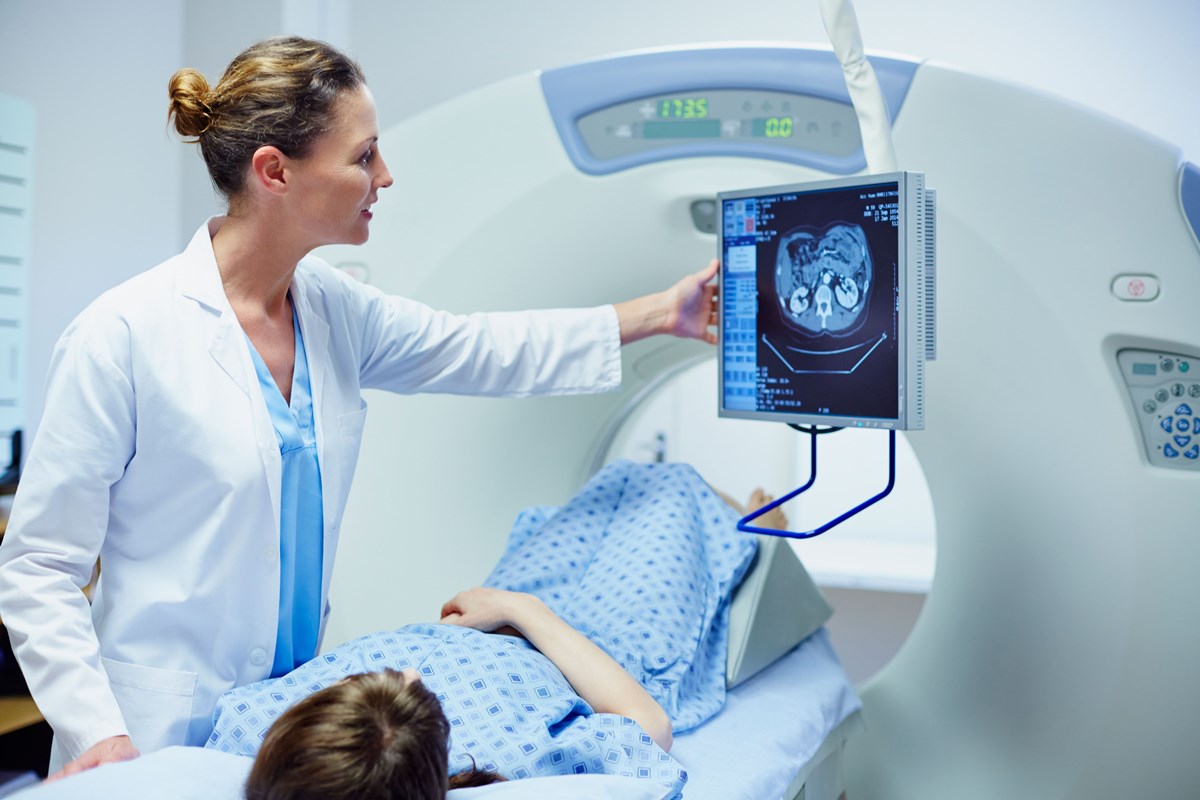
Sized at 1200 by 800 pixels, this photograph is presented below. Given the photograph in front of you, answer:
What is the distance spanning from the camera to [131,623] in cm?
121

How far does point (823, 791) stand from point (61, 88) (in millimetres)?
2132

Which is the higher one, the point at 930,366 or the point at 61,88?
the point at 61,88

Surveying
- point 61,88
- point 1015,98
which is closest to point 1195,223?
point 1015,98

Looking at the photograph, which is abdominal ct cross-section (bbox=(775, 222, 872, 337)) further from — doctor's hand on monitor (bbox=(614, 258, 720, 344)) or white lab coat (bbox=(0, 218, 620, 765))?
white lab coat (bbox=(0, 218, 620, 765))

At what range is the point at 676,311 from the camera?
5.64 feet

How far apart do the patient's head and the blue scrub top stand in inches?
13.8

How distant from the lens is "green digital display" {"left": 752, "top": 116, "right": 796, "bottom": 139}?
1.78 m

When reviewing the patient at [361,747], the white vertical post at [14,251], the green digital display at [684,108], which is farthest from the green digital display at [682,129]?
the white vertical post at [14,251]

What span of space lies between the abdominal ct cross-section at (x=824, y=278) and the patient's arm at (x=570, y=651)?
52cm

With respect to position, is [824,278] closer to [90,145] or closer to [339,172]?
[339,172]

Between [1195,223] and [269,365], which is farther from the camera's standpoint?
[1195,223]

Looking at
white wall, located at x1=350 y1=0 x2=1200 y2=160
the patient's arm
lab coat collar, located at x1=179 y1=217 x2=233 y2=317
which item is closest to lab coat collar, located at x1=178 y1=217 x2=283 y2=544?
lab coat collar, located at x1=179 y1=217 x2=233 y2=317

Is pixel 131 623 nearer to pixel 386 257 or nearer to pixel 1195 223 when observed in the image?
pixel 386 257

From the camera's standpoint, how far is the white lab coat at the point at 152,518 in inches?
44.0
